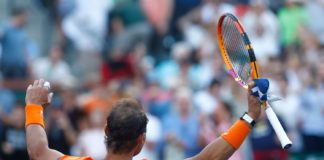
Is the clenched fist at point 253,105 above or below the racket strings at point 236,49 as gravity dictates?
below

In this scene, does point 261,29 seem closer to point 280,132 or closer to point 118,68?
point 118,68

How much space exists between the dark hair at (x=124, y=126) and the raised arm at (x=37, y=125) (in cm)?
38

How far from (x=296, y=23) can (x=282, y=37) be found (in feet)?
0.99

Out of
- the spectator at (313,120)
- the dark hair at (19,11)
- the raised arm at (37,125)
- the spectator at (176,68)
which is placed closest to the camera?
the raised arm at (37,125)

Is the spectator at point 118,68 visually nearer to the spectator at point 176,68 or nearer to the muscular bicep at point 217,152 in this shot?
the spectator at point 176,68

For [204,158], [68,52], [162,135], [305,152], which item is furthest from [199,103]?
[204,158]

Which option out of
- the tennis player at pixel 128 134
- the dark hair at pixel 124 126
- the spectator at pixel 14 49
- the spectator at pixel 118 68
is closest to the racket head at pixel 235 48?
the tennis player at pixel 128 134

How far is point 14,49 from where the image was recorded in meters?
14.5

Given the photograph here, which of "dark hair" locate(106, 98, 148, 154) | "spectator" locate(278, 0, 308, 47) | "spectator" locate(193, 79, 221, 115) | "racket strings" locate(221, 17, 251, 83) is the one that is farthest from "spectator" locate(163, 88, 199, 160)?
"dark hair" locate(106, 98, 148, 154)

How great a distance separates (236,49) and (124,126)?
128cm

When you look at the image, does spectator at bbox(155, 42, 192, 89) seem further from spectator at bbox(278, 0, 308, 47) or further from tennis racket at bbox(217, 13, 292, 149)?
tennis racket at bbox(217, 13, 292, 149)

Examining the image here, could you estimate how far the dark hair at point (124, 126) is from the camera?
18.6 ft

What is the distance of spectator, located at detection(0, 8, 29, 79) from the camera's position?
567 inches

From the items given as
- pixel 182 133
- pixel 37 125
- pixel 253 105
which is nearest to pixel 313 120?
pixel 182 133
